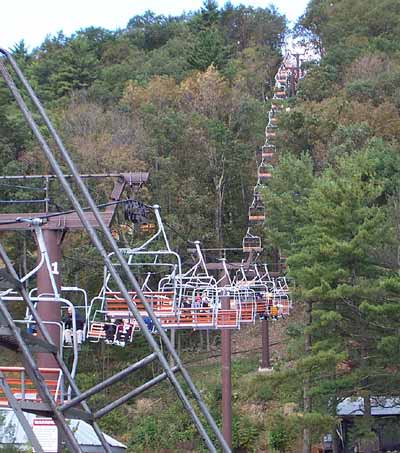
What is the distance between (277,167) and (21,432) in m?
12.4

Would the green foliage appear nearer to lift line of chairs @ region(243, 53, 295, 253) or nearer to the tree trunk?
the tree trunk

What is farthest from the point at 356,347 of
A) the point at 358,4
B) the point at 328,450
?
the point at 358,4

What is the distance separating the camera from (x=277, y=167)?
2306cm

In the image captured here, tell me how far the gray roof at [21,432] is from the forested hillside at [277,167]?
3645 millimetres

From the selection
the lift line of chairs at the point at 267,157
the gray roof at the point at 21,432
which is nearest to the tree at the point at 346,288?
the lift line of chairs at the point at 267,157

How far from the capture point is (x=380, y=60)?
37.8 meters

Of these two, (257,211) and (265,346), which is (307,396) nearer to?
(265,346)

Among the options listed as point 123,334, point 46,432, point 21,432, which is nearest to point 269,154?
point 123,334

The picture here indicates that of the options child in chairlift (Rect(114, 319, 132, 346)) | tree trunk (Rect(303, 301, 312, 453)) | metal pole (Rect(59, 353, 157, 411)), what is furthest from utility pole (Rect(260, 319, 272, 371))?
metal pole (Rect(59, 353, 157, 411))

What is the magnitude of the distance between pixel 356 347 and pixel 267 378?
2.04 m

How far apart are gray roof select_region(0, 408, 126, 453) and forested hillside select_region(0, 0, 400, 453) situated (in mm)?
3645

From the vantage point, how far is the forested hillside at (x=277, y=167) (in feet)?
55.9

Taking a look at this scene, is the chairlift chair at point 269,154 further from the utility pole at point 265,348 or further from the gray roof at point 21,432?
the gray roof at point 21,432

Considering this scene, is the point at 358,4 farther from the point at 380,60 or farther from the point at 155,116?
the point at 155,116
